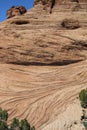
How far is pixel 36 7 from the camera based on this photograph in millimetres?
50219

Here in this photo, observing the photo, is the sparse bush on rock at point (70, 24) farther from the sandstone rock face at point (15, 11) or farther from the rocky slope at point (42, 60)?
the sandstone rock face at point (15, 11)

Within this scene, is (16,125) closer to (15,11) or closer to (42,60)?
(42,60)

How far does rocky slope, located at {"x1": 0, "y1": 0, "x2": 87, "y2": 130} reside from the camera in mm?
40969

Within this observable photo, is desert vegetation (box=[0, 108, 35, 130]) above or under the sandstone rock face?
under

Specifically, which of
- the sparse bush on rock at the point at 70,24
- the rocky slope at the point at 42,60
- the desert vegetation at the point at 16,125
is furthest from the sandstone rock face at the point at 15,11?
the desert vegetation at the point at 16,125

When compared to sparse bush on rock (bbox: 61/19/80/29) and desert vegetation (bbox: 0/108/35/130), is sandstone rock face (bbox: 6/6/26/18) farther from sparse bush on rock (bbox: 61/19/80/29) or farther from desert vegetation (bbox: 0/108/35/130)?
desert vegetation (bbox: 0/108/35/130)

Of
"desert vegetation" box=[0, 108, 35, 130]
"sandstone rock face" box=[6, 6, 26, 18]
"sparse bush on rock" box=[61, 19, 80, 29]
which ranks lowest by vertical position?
"desert vegetation" box=[0, 108, 35, 130]

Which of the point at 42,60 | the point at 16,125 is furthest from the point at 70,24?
the point at 16,125

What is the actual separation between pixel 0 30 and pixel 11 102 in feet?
33.2

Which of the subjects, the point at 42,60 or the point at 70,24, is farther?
the point at 70,24

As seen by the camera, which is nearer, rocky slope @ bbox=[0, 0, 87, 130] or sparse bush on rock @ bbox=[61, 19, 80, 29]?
rocky slope @ bbox=[0, 0, 87, 130]

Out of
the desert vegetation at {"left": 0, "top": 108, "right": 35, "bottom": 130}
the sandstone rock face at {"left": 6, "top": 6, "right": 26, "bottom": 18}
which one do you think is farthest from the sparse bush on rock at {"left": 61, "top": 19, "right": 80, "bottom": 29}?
the desert vegetation at {"left": 0, "top": 108, "right": 35, "bottom": 130}

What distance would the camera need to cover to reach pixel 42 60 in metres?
46.0

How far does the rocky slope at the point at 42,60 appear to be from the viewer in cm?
4097
